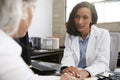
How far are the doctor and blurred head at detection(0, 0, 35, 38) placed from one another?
137cm

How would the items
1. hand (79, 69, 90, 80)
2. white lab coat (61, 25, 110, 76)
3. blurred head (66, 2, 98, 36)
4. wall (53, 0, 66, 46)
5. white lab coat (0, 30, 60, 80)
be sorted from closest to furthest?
white lab coat (0, 30, 60, 80) → hand (79, 69, 90, 80) → white lab coat (61, 25, 110, 76) → blurred head (66, 2, 98, 36) → wall (53, 0, 66, 46)

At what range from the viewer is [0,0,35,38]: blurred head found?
552mm

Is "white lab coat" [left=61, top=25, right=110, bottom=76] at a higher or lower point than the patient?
lower

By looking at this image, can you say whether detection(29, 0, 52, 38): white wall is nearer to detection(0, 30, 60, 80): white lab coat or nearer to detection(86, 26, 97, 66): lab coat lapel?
detection(86, 26, 97, 66): lab coat lapel

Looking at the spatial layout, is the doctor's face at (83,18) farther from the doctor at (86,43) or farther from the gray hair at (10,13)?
the gray hair at (10,13)

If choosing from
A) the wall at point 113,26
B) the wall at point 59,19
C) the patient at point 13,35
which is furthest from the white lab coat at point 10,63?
the wall at point 59,19

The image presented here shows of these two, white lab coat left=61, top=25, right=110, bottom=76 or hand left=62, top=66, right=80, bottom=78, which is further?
white lab coat left=61, top=25, right=110, bottom=76

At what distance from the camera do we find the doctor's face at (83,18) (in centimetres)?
207

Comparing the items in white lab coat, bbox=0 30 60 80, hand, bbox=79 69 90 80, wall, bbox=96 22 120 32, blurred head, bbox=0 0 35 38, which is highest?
blurred head, bbox=0 0 35 38

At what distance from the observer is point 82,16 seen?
2082mm

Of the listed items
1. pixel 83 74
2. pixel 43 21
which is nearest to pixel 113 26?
pixel 43 21

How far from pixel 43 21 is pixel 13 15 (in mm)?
3639

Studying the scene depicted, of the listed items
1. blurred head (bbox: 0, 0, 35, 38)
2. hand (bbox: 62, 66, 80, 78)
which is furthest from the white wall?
blurred head (bbox: 0, 0, 35, 38)

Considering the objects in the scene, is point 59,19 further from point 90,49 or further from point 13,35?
point 13,35
